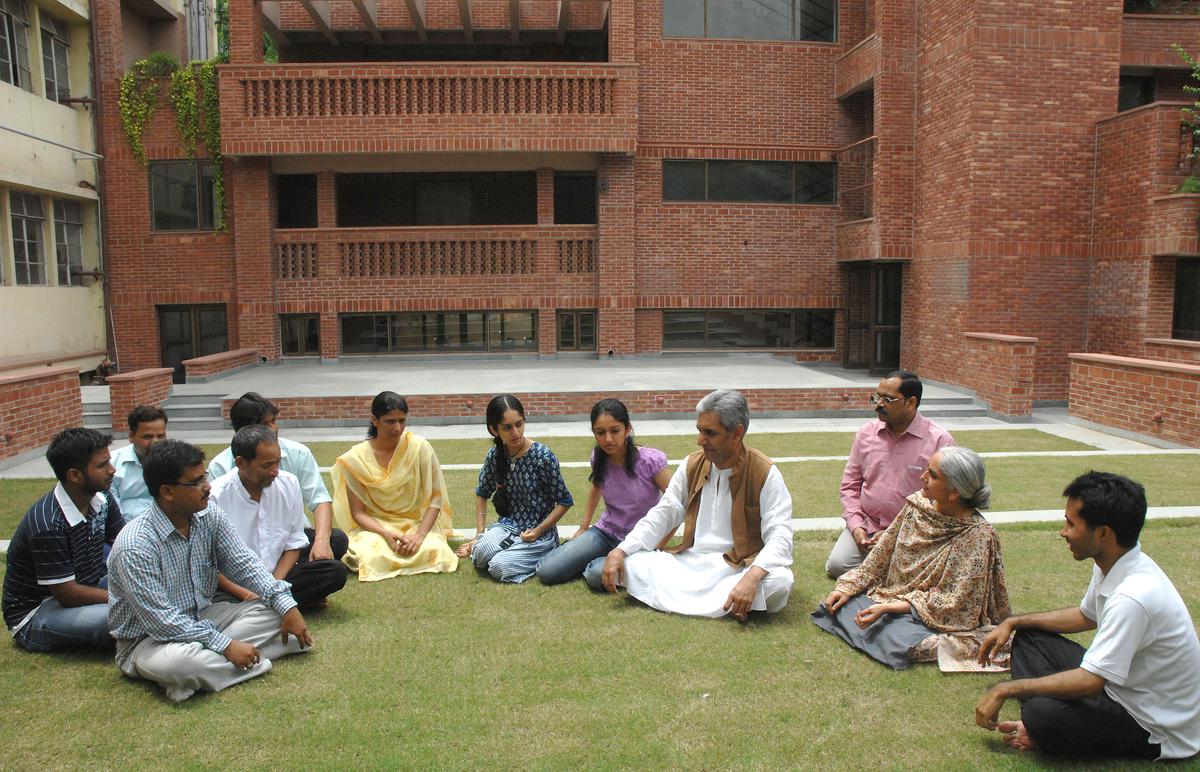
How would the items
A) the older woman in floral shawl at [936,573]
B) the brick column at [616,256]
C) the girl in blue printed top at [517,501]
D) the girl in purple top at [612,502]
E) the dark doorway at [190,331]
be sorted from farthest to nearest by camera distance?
1. the dark doorway at [190,331]
2. the brick column at [616,256]
3. the girl in blue printed top at [517,501]
4. the girl in purple top at [612,502]
5. the older woman in floral shawl at [936,573]

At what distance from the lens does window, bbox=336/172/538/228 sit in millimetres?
21984

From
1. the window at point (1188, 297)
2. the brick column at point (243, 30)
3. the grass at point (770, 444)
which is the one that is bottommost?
the grass at point (770, 444)

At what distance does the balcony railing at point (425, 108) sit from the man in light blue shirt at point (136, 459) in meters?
14.9

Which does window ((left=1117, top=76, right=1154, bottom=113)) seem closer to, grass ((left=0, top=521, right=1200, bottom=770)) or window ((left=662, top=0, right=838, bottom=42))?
window ((left=662, top=0, right=838, bottom=42))

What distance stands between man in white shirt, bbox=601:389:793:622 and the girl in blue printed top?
77 cm

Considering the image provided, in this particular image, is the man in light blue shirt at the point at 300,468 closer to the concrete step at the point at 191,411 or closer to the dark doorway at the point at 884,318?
the concrete step at the point at 191,411

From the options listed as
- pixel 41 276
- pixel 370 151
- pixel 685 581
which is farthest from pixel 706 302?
pixel 685 581

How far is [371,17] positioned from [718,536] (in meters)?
18.8

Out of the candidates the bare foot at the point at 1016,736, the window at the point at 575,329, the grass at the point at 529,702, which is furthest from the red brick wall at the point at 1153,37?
the bare foot at the point at 1016,736

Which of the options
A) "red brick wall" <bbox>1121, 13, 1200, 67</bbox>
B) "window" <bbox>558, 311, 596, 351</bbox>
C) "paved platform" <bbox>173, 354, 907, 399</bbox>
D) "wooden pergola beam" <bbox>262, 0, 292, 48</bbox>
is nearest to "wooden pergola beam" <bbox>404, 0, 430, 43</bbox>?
"wooden pergola beam" <bbox>262, 0, 292, 48</bbox>

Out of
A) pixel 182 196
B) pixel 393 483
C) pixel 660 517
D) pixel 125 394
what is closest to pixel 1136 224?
pixel 660 517

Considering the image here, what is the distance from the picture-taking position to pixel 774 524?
529 centimetres

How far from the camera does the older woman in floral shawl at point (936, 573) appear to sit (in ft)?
15.0

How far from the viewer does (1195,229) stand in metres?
14.6
